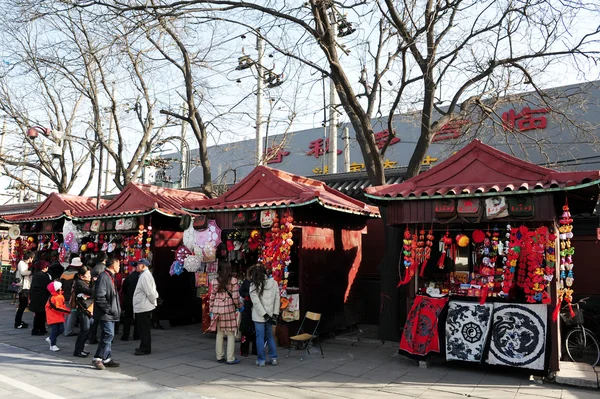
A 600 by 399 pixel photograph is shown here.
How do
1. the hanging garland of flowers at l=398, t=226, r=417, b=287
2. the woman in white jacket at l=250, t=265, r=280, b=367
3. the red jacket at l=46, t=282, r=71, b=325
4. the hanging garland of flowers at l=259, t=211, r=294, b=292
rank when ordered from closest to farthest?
the woman in white jacket at l=250, t=265, r=280, b=367 → the hanging garland of flowers at l=398, t=226, r=417, b=287 → the red jacket at l=46, t=282, r=71, b=325 → the hanging garland of flowers at l=259, t=211, r=294, b=292

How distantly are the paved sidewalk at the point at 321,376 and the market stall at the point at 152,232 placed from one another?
2726 millimetres

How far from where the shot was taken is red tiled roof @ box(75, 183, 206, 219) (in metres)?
11.6

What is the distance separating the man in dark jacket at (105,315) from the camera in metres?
7.73

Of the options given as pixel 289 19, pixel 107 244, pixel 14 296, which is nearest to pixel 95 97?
pixel 107 244

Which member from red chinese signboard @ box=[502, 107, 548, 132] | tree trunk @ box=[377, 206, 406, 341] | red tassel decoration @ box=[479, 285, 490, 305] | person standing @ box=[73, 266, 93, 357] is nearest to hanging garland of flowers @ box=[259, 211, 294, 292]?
tree trunk @ box=[377, 206, 406, 341]

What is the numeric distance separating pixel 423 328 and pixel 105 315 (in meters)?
5.46

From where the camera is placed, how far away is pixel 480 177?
779cm

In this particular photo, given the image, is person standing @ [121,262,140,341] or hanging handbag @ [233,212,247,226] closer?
person standing @ [121,262,140,341]

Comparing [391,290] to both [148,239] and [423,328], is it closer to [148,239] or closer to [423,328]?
[423,328]

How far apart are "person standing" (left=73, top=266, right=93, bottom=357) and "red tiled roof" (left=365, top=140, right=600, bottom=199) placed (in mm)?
5515

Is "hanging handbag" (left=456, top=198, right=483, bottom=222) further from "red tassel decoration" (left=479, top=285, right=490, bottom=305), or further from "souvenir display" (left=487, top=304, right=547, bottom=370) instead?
"souvenir display" (left=487, top=304, right=547, bottom=370)

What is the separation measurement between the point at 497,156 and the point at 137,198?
29.4 ft

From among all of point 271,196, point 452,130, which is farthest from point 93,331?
point 452,130

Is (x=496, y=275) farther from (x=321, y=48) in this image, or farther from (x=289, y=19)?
(x=289, y=19)
